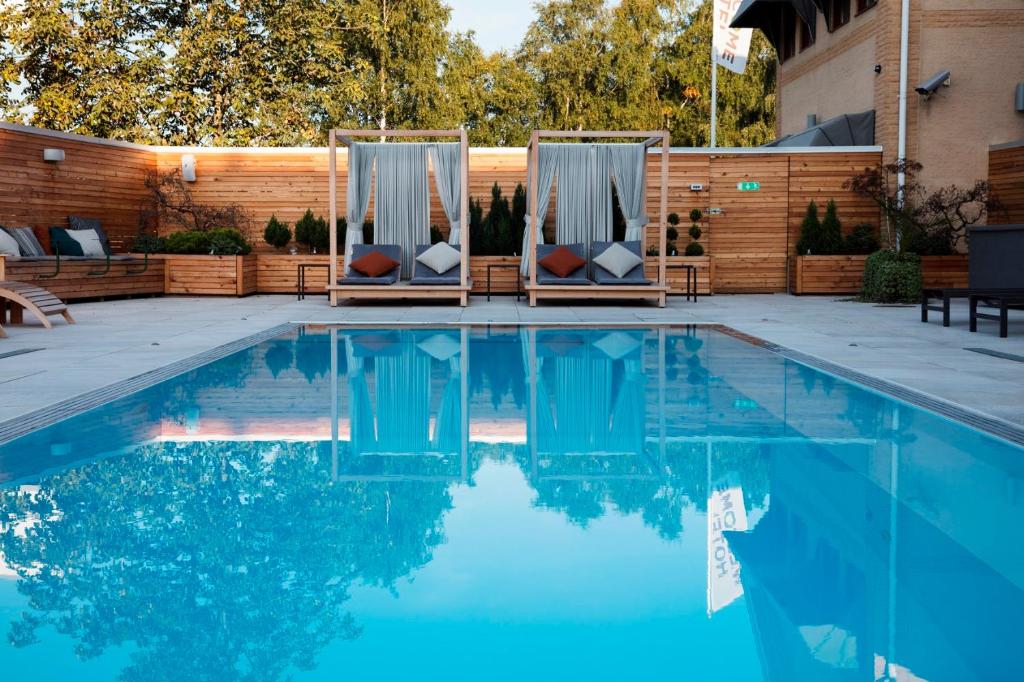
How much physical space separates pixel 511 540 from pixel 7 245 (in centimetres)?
1199

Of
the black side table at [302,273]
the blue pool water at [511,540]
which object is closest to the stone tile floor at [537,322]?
the black side table at [302,273]

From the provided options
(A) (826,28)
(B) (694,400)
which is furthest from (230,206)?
(B) (694,400)

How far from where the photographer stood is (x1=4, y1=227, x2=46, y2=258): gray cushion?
47.1 feet

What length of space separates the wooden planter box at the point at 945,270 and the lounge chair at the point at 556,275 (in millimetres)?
5355

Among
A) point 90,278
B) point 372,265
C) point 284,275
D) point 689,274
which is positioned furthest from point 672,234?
point 90,278

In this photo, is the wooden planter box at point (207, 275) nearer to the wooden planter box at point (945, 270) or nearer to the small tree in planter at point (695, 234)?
the small tree in planter at point (695, 234)

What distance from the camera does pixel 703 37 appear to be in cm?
3350

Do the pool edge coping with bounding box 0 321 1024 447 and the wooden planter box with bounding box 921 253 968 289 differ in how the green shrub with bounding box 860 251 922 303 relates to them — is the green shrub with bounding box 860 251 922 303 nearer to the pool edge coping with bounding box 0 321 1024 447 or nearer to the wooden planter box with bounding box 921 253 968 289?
the wooden planter box with bounding box 921 253 968 289

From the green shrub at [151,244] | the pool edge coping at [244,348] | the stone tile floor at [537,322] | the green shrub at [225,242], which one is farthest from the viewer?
the green shrub at [151,244]

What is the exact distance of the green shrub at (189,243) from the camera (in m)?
16.9

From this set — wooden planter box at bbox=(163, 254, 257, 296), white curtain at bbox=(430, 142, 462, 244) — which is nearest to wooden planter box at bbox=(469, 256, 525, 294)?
white curtain at bbox=(430, 142, 462, 244)

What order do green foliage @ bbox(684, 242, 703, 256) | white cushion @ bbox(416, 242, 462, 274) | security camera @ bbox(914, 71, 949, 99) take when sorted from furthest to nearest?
green foliage @ bbox(684, 242, 703, 256) → security camera @ bbox(914, 71, 949, 99) → white cushion @ bbox(416, 242, 462, 274)

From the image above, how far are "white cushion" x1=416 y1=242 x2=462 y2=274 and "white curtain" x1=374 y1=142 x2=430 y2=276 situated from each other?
414 mm

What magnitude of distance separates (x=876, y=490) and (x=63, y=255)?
43.4 ft
